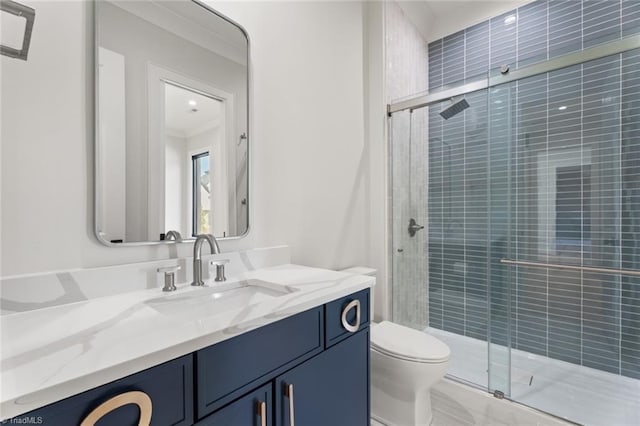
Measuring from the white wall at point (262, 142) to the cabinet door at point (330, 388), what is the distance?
647 millimetres

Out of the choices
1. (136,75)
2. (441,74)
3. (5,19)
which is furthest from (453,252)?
(5,19)

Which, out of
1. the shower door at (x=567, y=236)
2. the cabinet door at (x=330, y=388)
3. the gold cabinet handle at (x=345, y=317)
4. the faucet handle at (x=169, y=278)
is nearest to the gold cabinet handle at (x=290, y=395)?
the cabinet door at (x=330, y=388)

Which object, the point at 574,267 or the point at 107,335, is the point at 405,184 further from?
the point at 107,335

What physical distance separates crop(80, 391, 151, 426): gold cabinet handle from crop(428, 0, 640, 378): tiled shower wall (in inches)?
80.4

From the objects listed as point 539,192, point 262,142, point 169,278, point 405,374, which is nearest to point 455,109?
point 539,192

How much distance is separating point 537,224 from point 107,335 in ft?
7.47

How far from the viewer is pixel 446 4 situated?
262 centimetres

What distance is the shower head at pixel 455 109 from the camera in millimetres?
2154

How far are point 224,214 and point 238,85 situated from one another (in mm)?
602

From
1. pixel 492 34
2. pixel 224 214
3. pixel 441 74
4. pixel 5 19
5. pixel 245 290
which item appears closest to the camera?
pixel 5 19

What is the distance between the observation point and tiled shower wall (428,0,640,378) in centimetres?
170

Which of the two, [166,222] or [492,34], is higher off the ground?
[492,34]

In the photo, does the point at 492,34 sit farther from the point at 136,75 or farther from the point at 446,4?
the point at 136,75

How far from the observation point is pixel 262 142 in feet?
4.97
